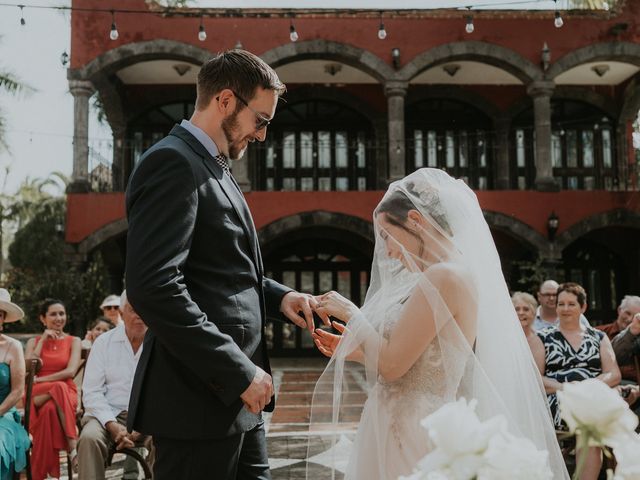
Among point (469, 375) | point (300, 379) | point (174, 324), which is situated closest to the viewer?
point (174, 324)

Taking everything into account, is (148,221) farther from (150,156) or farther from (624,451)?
(624,451)

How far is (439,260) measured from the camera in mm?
2736

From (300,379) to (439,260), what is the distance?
9475mm

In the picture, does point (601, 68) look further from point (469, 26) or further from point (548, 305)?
point (548, 305)

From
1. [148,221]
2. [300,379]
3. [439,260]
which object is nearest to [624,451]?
[148,221]

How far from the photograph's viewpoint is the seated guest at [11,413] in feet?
13.7

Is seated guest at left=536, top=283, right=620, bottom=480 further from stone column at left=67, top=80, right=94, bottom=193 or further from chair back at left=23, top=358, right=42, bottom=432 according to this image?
stone column at left=67, top=80, right=94, bottom=193

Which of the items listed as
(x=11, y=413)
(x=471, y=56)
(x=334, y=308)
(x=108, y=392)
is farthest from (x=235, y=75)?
(x=471, y=56)

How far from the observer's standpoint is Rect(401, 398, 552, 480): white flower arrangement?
3.30 feet

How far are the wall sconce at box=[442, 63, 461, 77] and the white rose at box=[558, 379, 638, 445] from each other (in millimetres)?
14951

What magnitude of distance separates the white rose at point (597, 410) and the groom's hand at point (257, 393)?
107 centimetres

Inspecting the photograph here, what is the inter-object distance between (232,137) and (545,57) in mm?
13252

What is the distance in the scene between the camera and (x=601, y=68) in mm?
15445

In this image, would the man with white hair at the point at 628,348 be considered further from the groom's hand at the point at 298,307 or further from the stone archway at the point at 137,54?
the stone archway at the point at 137,54
